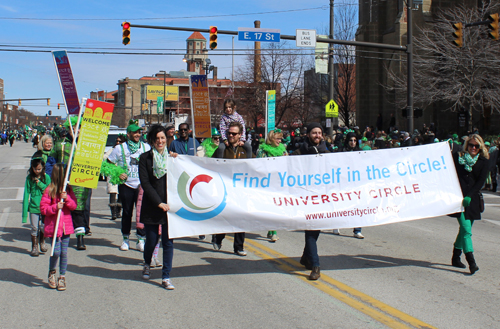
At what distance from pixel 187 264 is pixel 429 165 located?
3617mm

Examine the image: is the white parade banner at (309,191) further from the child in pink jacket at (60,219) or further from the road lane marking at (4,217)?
the road lane marking at (4,217)

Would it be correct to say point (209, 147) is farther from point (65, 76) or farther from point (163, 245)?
point (163, 245)

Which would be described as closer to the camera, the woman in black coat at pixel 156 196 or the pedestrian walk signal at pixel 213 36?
the woman in black coat at pixel 156 196

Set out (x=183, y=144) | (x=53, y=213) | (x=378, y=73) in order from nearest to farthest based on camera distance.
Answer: (x=53, y=213) < (x=183, y=144) < (x=378, y=73)

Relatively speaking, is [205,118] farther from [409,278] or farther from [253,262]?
[409,278]

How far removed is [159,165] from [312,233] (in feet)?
6.80

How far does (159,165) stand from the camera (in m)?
6.14

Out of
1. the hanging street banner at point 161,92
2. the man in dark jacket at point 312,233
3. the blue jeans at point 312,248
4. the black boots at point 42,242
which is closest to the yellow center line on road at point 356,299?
the man in dark jacket at point 312,233

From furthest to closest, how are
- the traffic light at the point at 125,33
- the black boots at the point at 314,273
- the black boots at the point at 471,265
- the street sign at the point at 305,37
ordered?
the traffic light at the point at 125,33 < the street sign at the point at 305,37 < the black boots at the point at 471,265 < the black boots at the point at 314,273

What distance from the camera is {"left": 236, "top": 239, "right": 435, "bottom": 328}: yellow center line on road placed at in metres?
4.94

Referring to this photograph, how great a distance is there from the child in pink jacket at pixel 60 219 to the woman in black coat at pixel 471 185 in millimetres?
4962

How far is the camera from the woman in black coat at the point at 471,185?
263 inches

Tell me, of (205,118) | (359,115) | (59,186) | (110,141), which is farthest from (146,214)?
(359,115)

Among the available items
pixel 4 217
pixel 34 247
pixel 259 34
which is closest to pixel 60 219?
pixel 34 247
